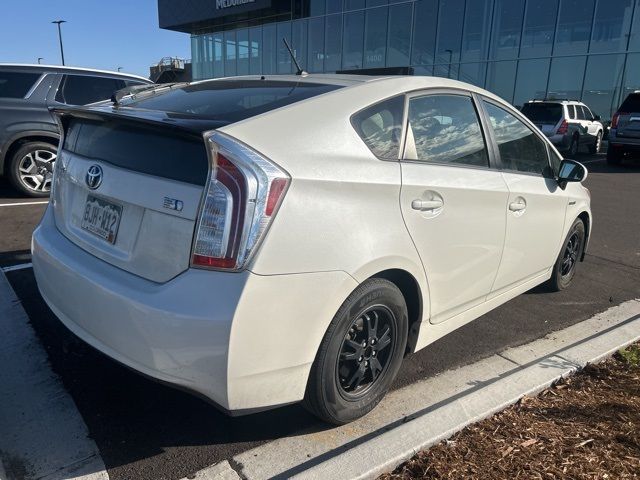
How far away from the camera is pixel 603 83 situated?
66.0 ft

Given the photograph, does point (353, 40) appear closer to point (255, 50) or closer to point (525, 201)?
point (255, 50)

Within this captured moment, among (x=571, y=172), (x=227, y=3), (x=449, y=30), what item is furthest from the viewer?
(x=227, y=3)

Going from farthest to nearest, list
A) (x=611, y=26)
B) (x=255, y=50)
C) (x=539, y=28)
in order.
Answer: (x=255, y=50) < (x=539, y=28) < (x=611, y=26)

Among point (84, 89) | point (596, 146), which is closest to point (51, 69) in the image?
point (84, 89)

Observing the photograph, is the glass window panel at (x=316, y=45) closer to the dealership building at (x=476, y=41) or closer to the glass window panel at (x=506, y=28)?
the dealership building at (x=476, y=41)

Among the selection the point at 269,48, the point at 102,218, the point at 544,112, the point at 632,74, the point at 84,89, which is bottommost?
the point at 544,112

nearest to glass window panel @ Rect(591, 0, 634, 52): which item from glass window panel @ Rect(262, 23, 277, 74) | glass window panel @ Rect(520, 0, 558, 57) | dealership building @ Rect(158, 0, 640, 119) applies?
dealership building @ Rect(158, 0, 640, 119)

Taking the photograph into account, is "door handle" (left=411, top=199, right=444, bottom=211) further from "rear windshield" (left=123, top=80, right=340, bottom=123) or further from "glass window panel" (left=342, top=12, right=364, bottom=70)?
"glass window panel" (left=342, top=12, right=364, bottom=70)

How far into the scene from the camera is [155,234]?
6.98 ft

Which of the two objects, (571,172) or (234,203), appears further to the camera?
(571,172)

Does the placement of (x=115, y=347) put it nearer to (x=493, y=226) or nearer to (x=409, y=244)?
(x=409, y=244)

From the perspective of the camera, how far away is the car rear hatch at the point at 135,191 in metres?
2.06

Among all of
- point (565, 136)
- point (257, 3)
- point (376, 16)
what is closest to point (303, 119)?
point (565, 136)

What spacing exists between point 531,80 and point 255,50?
700 inches
